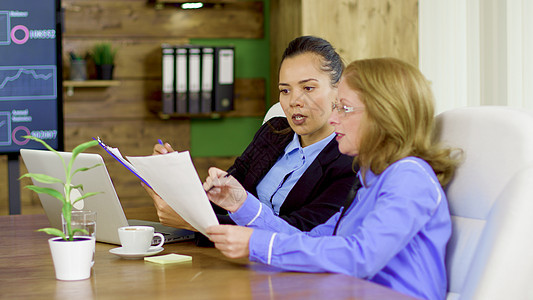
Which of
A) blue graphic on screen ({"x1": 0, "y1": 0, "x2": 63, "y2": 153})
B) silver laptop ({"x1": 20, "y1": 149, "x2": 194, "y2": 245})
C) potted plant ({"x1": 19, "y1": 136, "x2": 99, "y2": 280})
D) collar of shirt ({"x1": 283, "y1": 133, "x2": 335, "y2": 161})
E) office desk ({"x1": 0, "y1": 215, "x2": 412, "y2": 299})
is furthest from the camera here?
blue graphic on screen ({"x1": 0, "y1": 0, "x2": 63, "y2": 153})

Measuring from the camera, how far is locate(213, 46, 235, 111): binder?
148 inches

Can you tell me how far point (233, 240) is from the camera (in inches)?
49.1

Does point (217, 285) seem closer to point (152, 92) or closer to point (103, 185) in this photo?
point (103, 185)

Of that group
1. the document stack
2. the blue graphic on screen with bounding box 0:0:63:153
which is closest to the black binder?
the document stack

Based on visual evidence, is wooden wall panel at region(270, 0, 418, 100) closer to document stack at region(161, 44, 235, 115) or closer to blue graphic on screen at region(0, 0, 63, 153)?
document stack at region(161, 44, 235, 115)

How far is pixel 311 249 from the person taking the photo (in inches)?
46.6

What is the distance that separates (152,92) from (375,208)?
290cm

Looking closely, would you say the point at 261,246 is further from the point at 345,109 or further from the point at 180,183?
the point at 345,109

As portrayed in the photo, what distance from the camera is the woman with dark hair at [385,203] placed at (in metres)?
1.17

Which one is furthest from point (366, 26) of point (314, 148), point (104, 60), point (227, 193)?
point (227, 193)

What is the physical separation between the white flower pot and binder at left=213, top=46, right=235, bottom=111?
8.71 feet

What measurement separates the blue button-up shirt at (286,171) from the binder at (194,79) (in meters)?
1.80

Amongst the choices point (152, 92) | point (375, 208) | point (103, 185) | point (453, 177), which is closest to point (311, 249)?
point (375, 208)

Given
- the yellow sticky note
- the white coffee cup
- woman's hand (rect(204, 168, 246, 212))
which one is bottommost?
the yellow sticky note
